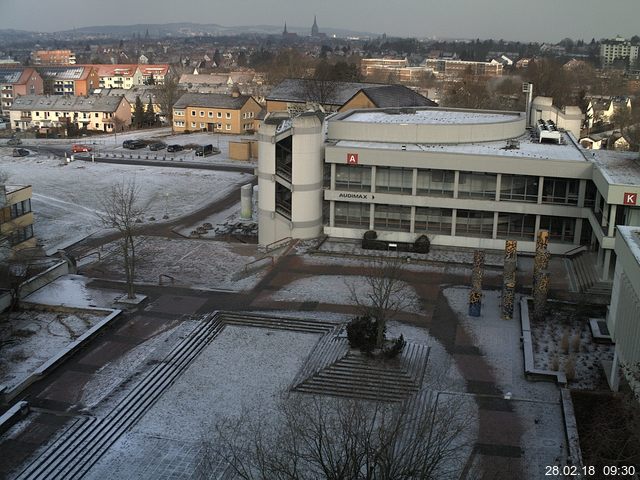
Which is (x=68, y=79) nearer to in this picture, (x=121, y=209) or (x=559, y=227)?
A: (x=121, y=209)

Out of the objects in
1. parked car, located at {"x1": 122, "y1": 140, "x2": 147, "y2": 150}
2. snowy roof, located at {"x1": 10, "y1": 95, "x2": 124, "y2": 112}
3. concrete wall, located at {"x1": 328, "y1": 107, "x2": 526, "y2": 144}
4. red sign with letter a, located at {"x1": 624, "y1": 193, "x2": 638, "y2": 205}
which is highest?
concrete wall, located at {"x1": 328, "y1": 107, "x2": 526, "y2": 144}

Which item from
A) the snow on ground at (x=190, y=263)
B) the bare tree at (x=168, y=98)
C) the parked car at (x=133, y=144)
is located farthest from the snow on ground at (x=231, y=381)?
the bare tree at (x=168, y=98)

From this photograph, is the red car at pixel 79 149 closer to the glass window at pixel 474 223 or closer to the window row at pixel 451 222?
the window row at pixel 451 222

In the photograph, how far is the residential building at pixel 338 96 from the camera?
250ft

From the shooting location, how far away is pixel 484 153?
40.5m

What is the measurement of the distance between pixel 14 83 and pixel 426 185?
107165 mm

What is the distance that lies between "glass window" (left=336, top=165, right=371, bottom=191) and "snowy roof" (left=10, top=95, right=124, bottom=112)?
66.2 metres

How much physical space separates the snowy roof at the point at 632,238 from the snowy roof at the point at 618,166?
27.6 feet

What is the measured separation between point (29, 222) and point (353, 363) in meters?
22.8

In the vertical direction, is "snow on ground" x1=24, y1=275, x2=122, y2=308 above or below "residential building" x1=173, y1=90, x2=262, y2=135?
below

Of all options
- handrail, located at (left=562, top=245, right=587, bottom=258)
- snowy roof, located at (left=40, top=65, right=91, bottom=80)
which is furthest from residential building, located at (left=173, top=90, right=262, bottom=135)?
snowy roof, located at (left=40, top=65, right=91, bottom=80)

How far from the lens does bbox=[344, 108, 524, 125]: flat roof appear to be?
1837 inches

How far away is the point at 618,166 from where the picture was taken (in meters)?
37.5

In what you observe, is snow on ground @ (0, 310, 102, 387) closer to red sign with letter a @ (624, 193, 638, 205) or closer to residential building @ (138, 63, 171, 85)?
red sign with letter a @ (624, 193, 638, 205)
